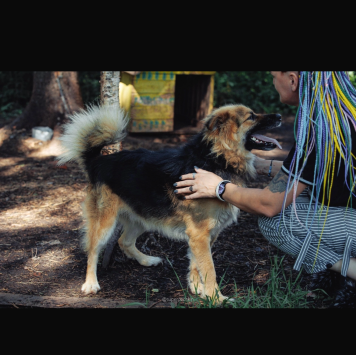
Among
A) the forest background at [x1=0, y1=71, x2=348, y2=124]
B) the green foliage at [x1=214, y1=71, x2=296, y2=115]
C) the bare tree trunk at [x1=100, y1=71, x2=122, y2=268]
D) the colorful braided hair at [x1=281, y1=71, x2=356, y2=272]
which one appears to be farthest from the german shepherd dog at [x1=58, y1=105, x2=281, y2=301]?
the green foliage at [x1=214, y1=71, x2=296, y2=115]

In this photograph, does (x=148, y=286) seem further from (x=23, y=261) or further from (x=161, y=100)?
(x=161, y=100)

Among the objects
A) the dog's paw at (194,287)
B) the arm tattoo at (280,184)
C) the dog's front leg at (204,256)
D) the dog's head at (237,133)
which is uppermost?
the dog's head at (237,133)

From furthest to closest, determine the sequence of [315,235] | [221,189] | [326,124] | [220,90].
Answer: [220,90] → [221,189] → [315,235] → [326,124]

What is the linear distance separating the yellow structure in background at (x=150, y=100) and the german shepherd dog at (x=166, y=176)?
3.69 m

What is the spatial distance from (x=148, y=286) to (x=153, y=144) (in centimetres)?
393

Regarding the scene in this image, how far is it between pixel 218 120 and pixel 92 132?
1110 millimetres

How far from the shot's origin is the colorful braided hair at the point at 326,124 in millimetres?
2145

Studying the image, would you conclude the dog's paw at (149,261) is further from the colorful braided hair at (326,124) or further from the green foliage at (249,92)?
the green foliage at (249,92)

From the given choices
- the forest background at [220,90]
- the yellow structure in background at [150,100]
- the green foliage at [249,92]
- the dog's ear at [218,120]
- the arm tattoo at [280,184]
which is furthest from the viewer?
the green foliage at [249,92]

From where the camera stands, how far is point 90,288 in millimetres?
3041

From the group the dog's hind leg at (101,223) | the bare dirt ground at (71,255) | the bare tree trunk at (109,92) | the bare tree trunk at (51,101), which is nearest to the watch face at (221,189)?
the bare dirt ground at (71,255)

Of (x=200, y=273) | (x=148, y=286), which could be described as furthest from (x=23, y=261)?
(x=200, y=273)

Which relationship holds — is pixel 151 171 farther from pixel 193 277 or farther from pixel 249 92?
pixel 249 92

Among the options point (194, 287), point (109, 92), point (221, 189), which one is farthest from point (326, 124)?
point (109, 92)
